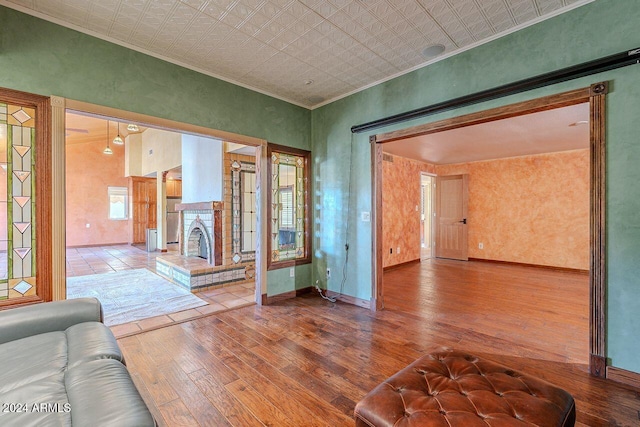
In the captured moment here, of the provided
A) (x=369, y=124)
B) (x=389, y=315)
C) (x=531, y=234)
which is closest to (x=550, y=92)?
(x=369, y=124)

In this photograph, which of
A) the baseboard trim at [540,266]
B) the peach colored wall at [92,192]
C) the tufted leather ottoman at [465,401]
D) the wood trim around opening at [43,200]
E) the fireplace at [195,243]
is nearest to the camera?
the tufted leather ottoman at [465,401]

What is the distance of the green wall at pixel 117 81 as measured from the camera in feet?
7.11

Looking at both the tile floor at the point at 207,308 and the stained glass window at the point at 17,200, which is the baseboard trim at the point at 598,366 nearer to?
the tile floor at the point at 207,308

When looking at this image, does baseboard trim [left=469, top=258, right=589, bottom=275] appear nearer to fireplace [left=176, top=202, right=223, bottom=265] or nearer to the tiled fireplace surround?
the tiled fireplace surround

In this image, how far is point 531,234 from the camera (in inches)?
249

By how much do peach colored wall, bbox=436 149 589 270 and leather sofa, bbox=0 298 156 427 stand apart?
295 inches

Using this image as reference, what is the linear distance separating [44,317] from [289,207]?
2886mm

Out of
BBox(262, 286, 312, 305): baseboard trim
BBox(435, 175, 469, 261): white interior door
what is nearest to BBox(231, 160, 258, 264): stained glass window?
BBox(262, 286, 312, 305): baseboard trim

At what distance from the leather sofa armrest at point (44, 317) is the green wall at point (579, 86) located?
279cm

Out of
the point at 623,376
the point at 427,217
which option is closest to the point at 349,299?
the point at 623,376

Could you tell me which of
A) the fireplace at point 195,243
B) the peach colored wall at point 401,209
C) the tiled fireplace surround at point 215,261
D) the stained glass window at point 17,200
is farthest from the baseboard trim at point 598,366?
the fireplace at point 195,243

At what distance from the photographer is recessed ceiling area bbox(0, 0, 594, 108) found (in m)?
2.17

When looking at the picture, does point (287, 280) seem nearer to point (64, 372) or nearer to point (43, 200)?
point (43, 200)

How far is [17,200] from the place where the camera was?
2.15 metres
